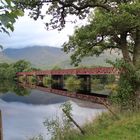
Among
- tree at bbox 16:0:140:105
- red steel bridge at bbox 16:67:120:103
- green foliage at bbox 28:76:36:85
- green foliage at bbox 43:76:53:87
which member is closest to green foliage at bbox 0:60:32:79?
red steel bridge at bbox 16:67:120:103

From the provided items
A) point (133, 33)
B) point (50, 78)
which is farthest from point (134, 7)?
point (50, 78)

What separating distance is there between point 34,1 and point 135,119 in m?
13.8

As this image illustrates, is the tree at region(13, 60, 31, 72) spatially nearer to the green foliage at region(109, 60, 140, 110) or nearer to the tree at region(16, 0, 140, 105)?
the tree at region(16, 0, 140, 105)

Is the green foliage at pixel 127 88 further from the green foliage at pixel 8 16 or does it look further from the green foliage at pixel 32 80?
the green foliage at pixel 32 80

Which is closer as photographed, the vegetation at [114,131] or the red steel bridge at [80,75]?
the vegetation at [114,131]

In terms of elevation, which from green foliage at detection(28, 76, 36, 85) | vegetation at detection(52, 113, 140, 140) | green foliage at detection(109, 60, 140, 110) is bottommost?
green foliage at detection(28, 76, 36, 85)

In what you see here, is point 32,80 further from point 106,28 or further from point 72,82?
point 106,28

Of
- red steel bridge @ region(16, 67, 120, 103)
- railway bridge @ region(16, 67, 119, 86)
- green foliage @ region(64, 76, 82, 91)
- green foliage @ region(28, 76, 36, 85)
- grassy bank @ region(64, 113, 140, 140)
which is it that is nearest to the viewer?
grassy bank @ region(64, 113, 140, 140)

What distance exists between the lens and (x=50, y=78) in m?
135

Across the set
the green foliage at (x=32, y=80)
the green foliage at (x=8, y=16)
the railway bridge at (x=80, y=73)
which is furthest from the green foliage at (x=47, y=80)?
the green foliage at (x=8, y=16)

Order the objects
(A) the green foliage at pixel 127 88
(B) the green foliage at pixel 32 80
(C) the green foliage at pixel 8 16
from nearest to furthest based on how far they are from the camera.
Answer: (C) the green foliage at pixel 8 16 → (A) the green foliage at pixel 127 88 → (B) the green foliage at pixel 32 80

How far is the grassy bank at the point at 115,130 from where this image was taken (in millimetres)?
16266

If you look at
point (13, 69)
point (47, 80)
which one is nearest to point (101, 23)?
point (47, 80)

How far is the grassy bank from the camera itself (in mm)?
16266
